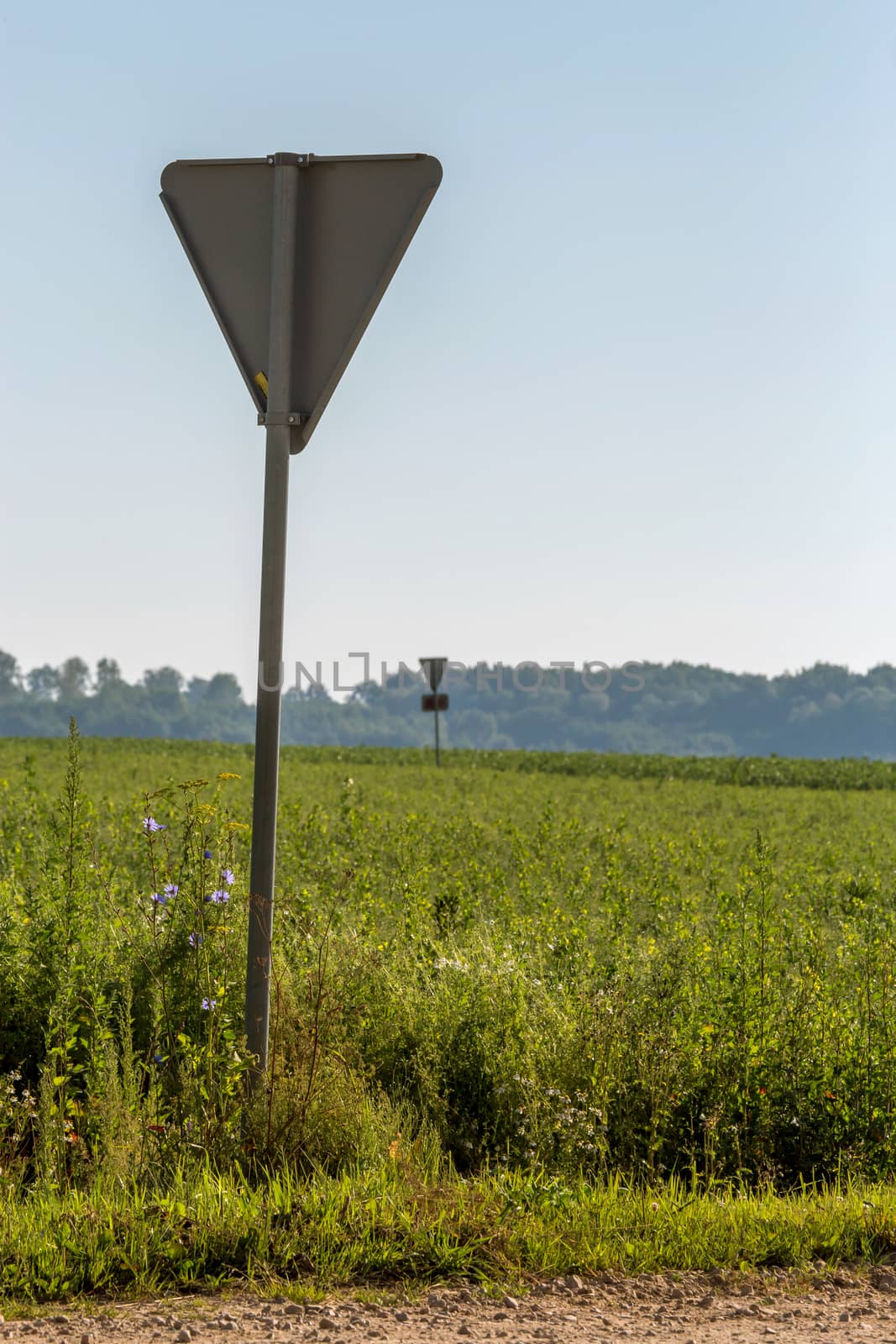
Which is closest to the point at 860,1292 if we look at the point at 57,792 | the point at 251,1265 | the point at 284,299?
the point at 251,1265

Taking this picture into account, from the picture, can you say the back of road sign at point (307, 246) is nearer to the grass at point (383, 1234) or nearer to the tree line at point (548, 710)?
the grass at point (383, 1234)

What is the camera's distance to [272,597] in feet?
13.4

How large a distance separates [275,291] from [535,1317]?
3393mm

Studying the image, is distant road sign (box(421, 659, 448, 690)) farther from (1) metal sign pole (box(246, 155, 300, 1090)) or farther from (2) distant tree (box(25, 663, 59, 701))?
(2) distant tree (box(25, 663, 59, 701))

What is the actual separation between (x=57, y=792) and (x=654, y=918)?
56.6 feet

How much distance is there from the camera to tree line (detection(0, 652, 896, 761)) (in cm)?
15900

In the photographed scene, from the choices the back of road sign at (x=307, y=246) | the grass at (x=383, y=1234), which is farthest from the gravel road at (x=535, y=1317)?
the back of road sign at (x=307, y=246)

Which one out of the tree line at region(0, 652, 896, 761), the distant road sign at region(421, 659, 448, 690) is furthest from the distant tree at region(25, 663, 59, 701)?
the distant road sign at region(421, 659, 448, 690)

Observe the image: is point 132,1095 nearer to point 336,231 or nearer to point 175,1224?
point 175,1224

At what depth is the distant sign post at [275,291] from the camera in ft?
13.2

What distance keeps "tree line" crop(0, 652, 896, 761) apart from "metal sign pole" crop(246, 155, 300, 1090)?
5752 inches

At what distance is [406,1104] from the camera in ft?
15.2

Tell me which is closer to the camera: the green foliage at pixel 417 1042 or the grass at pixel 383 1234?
the grass at pixel 383 1234

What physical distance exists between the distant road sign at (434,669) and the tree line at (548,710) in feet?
387
